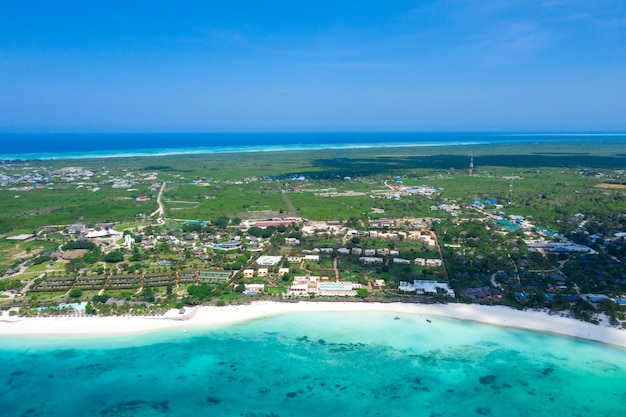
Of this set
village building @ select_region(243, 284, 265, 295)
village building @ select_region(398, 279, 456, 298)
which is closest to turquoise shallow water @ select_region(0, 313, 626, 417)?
village building @ select_region(398, 279, 456, 298)

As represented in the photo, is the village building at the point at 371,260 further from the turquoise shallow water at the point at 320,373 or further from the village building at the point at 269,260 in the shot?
the turquoise shallow water at the point at 320,373

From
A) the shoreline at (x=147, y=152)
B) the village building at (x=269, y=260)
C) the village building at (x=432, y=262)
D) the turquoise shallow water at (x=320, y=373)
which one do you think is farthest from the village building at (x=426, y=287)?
the shoreline at (x=147, y=152)

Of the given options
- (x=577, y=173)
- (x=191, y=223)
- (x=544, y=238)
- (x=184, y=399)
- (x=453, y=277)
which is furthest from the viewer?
(x=577, y=173)

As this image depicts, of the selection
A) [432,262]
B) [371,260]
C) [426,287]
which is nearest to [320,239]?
[371,260]

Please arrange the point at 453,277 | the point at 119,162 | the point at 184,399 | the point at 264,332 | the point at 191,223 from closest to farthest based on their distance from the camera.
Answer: the point at 184,399
the point at 264,332
the point at 453,277
the point at 191,223
the point at 119,162

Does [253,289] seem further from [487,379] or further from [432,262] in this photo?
[487,379]

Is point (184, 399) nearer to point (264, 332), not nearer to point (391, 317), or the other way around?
point (264, 332)

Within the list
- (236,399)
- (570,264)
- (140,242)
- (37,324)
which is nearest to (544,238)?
(570,264)

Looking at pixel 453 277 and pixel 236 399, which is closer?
pixel 236 399
